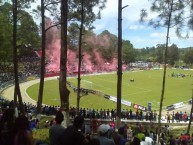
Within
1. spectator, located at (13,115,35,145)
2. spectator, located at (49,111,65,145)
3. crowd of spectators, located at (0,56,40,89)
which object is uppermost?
spectator, located at (13,115,35,145)

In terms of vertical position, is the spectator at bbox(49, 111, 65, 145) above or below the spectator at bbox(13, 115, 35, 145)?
below

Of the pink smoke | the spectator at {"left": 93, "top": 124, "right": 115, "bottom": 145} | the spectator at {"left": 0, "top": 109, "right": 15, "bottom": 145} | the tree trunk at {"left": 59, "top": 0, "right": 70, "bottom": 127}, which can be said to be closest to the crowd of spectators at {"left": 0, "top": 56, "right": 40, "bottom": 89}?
the pink smoke

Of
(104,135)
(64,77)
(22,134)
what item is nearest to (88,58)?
(64,77)

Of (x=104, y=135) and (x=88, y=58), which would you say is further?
(x=88, y=58)

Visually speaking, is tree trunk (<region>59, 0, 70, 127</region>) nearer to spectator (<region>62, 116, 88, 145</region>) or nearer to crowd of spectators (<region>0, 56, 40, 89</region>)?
spectator (<region>62, 116, 88, 145</region>)

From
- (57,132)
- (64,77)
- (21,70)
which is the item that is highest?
(64,77)

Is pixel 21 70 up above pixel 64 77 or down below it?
below

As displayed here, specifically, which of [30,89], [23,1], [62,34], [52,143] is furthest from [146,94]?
[52,143]

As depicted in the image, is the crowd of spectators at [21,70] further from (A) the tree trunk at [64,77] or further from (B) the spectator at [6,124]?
(B) the spectator at [6,124]

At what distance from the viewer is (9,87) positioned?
5609cm

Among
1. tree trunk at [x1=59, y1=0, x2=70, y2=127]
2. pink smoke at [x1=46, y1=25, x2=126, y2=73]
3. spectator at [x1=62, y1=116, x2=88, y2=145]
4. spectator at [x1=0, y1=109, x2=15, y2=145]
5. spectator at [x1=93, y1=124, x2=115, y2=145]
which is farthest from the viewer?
pink smoke at [x1=46, y1=25, x2=126, y2=73]

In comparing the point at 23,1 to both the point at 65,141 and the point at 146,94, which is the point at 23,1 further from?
the point at 146,94

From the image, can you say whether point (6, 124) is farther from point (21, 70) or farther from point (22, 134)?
point (21, 70)

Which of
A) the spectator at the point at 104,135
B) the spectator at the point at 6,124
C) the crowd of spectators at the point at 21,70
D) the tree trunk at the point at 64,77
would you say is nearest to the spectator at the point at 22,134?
the spectator at the point at 6,124
